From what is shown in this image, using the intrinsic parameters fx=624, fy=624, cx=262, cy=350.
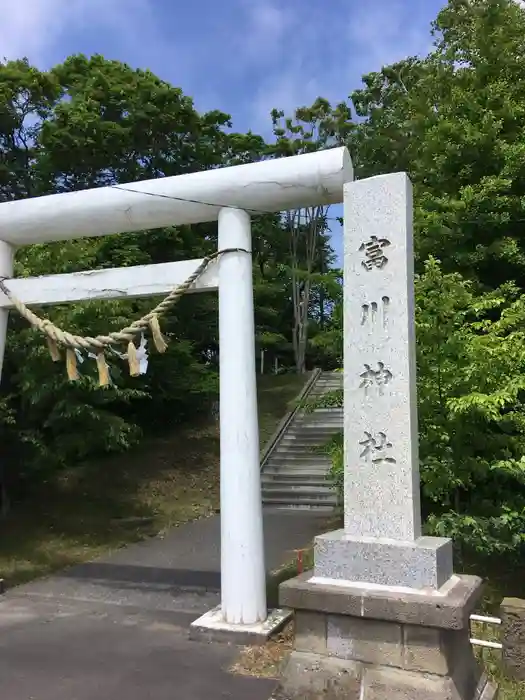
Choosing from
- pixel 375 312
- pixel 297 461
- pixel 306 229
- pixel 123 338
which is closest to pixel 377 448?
pixel 375 312

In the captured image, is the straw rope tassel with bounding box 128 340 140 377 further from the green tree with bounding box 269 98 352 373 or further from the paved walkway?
the green tree with bounding box 269 98 352 373

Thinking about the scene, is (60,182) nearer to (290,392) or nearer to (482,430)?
(290,392)

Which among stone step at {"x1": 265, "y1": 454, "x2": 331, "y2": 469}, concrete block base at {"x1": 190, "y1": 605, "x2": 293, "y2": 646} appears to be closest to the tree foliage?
stone step at {"x1": 265, "y1": 454, "x2": 331, "y2": 469}

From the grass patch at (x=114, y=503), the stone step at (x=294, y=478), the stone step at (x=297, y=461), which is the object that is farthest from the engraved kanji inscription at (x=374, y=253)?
the stone step at (x=297, y=461)

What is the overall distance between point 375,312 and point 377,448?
3.23 ft

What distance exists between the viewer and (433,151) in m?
9.98

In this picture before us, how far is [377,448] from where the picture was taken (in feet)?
14.5

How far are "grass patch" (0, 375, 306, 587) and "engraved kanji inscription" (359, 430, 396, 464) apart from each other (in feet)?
20.3

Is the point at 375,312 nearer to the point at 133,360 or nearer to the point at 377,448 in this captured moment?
the point at 377,448

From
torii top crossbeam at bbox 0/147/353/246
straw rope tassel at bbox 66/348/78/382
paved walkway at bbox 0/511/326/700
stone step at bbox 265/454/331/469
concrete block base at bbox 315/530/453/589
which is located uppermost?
torii top crossbeam at bbox 0/147/353/246

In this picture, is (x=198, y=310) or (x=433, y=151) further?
(x=198, y=310)

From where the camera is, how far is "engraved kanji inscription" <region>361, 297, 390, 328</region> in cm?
454

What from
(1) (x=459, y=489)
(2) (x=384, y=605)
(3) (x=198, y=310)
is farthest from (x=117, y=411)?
(2) (x=384, y=605)

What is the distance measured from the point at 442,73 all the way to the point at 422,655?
33.4 ft
